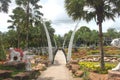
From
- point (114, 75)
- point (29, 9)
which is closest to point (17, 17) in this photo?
point (29, 9)

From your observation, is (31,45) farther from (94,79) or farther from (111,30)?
(94,79)

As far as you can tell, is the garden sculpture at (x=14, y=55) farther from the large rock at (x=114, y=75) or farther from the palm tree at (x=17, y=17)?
the palm tree at (x=17, y=17)

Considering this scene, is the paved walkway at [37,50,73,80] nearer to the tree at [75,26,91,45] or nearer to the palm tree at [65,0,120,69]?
the palm tree at [65,0,120,69]

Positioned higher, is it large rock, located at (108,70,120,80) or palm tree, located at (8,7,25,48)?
palm tree, located at (8,7,25,48)

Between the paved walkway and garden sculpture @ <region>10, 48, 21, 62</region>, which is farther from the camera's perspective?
garden sculpture @ <region>10, 48, 21, 62</region>

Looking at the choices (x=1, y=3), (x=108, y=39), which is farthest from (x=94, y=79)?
(x=108, y=39)

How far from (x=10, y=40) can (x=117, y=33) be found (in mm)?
→ 51786

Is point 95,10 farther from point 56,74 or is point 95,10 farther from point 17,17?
point 17,17

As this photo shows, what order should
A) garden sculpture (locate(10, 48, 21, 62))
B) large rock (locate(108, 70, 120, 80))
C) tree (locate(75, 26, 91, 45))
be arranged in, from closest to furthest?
large rock (locate(108, 70, 120, 80))
garden sculpture (locate(10, 48, 21, 62))
tree (locate(75, 26, 91, 45))

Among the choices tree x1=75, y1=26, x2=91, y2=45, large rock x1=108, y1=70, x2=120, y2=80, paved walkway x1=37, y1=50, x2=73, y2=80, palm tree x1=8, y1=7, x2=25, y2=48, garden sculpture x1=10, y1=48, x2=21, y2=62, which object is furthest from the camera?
tree x1=75, y1=26, x2=91, y2=45

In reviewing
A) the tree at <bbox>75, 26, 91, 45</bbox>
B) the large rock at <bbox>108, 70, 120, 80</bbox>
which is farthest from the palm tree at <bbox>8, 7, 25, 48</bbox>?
the tree at <bbox>75, 26, 91, 45</bbox>

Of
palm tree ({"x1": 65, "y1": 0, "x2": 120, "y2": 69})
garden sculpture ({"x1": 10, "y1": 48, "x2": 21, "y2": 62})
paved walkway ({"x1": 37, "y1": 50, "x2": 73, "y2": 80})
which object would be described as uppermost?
palm tree ({"x1": 65, "y1": 0, "x2": 120, "y2": 69})

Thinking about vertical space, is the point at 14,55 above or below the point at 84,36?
below

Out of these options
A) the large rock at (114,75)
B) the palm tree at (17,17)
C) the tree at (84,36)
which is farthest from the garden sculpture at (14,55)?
the tree at (84,36)
